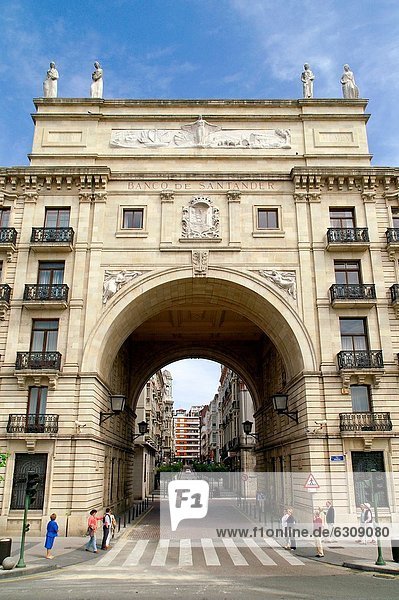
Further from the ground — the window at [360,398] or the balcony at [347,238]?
the balcony at [347,238]

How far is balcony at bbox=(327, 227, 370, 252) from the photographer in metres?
25.7

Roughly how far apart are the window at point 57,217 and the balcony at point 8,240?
1786mm

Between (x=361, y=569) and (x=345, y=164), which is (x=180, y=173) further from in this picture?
(x=361, y=569)

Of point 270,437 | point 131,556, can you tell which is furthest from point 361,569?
point 270,437

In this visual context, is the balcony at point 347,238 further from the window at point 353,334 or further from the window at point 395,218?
Result: the window at point 353,334

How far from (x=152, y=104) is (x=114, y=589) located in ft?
81.4

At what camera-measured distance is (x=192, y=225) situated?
2694 cm

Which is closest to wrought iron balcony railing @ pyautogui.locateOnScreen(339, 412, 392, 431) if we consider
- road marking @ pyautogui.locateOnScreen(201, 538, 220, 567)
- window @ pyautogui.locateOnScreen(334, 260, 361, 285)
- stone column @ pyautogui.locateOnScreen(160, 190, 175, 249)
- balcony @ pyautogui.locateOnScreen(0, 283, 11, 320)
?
window @ pyautogui.locateOnScreen(334, 260, 361, 285)

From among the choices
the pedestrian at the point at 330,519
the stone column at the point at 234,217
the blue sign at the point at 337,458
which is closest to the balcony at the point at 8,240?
the stone column at the point at 234,217

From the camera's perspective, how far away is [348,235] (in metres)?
26.1

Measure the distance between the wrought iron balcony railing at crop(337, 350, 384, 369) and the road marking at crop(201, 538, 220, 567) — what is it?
9786 millimetres

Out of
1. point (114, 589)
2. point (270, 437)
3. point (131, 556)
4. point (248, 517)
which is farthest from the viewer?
point (270, 437)

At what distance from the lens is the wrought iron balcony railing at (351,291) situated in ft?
81.5

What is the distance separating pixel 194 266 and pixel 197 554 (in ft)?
44.5
